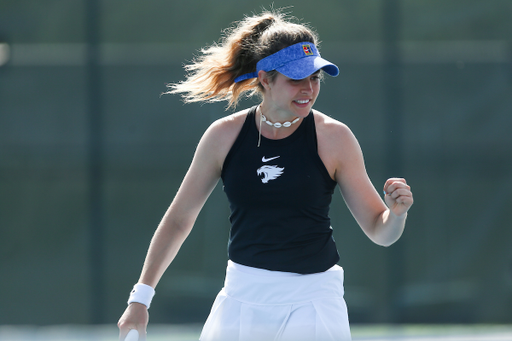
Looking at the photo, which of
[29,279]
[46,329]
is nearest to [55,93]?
[29,279]

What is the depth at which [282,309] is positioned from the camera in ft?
6.08

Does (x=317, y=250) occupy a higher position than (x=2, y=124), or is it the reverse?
(x=2, y=124)

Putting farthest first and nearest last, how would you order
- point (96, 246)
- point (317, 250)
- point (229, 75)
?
point (96, 246) → point (229, 75) → point (317, 250)

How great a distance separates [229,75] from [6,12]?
10.1 ft

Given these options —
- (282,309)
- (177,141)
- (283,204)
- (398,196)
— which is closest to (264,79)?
(283,204)

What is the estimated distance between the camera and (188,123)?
454 cm

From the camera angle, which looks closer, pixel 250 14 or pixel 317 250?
pixel 317 250

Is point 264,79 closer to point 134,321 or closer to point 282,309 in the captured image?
point 282,309

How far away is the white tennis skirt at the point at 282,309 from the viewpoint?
1824mm

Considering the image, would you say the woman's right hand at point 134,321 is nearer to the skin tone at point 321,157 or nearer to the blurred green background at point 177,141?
the skin tone at point 321,157

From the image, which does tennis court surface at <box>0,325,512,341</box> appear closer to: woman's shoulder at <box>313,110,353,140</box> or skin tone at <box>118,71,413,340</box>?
skin tone at <box>118,71,413,340</box>

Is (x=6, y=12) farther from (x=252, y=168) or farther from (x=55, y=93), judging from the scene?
(x=252, y=168)

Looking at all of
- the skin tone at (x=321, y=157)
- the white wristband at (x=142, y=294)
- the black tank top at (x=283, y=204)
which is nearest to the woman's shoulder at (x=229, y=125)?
the skin tone at (x=321, y=157)

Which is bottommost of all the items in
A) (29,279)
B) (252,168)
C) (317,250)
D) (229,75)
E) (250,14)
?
(29,279)
